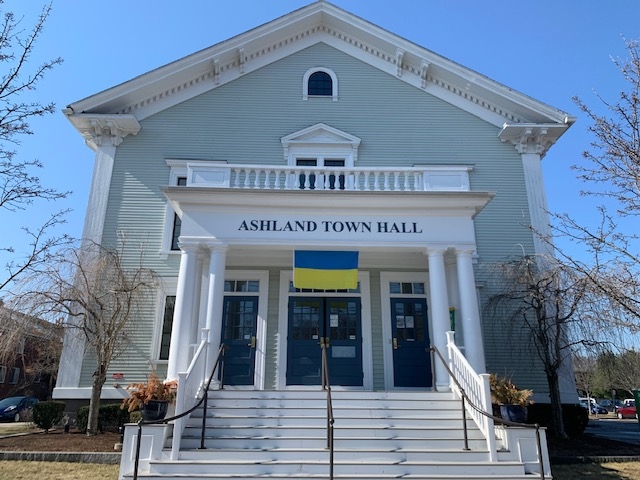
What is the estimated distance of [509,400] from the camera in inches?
322

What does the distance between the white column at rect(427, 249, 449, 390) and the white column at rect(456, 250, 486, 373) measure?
0.39 m

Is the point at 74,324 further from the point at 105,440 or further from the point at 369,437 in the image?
the point at 369,437

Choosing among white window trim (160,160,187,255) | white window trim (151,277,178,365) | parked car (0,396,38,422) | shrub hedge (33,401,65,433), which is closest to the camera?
shrub hedge (33,401,65,433)

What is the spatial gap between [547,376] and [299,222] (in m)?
7.24

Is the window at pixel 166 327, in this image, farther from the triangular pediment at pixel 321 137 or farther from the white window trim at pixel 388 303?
the triangular pediment at pixel 321 137

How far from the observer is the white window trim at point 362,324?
11.8 m

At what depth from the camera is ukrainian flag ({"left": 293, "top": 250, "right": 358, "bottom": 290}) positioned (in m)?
10.3

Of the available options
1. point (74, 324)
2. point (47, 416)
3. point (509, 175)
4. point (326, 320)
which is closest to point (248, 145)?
point (326, 320)

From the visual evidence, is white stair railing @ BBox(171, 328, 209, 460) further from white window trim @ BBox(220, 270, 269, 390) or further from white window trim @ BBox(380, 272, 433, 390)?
white window trim @ BBox(380, 272, 433, 390)

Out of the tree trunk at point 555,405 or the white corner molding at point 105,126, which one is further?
the white corner molding at point 105,126

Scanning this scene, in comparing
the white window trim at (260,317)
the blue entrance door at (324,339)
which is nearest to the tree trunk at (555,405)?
the blue entrance door at (324,339)

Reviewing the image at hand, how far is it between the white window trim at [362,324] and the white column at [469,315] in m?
2.82

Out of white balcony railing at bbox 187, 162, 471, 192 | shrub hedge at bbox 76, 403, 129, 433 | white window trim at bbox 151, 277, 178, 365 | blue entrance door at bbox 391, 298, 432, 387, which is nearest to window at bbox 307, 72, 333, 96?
white balcony railing at bbox 187, 162, 471, 192

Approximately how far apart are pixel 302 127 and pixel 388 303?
19.4ft
